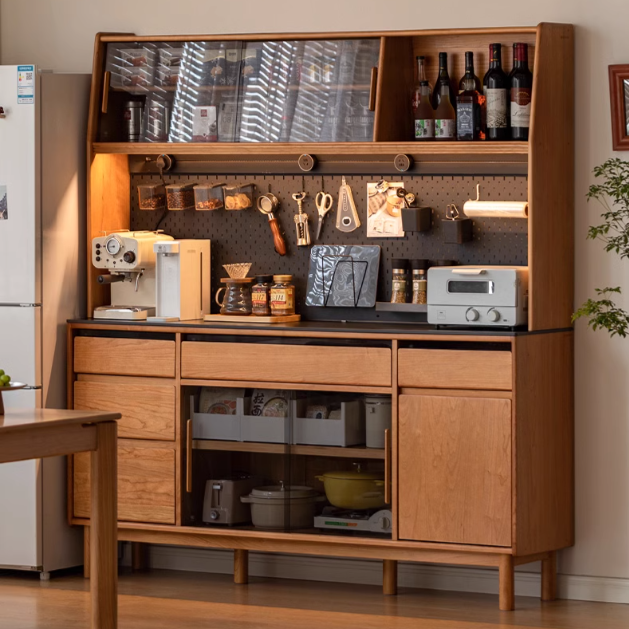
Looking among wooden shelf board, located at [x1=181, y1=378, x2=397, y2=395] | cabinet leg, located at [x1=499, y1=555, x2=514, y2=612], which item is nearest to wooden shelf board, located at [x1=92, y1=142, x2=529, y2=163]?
wooden shelf board, located at [x1=181, y1=378, x2=397, y2=395]

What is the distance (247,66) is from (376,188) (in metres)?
0.74

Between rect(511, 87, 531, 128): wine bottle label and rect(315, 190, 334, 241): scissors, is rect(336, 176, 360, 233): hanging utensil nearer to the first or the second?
rect(315, 190, 334, 241): scissors

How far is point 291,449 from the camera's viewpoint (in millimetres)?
5219

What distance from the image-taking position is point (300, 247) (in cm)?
564

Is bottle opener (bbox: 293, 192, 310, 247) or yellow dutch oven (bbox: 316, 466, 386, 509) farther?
bottle opener (bbox: 293, 192, 310, 247)

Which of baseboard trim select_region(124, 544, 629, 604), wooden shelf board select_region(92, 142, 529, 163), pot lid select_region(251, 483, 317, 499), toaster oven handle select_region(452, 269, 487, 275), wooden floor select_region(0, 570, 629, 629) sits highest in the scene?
wooden shelf board select_region(92, 142, 529, 163)

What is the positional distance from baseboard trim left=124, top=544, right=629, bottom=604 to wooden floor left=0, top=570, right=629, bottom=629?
0.21 ft

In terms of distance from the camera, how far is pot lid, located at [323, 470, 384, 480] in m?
5.13

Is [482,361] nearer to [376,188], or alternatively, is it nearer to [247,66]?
[376,188]

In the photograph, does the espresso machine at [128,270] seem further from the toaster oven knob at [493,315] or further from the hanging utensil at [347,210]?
the toaster oven knob at [493,315]

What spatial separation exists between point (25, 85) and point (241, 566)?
2.18m

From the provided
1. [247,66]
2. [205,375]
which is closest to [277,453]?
[205,375]

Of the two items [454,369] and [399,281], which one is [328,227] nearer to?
[399,281]

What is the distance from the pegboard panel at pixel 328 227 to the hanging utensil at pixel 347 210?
23 mm
